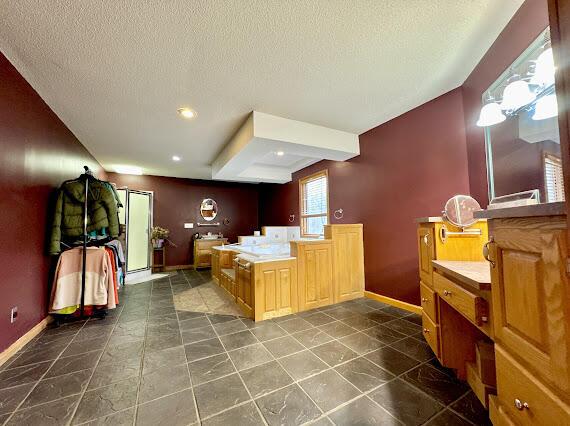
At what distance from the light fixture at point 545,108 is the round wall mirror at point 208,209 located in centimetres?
611

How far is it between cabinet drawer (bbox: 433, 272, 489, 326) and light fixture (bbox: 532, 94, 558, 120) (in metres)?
1.14

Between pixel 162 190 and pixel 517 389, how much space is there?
6564 millimetres

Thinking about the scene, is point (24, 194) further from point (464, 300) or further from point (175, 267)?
point (175, 267)

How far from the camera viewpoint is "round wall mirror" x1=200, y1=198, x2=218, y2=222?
20.2 feet

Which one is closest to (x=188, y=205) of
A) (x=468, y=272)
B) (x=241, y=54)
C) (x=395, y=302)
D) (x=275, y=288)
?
(x=275, y=288)

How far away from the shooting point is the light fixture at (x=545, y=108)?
126 cm

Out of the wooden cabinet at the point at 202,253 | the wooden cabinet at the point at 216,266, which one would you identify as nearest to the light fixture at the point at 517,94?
the wooden cabinet at the point at 216,266

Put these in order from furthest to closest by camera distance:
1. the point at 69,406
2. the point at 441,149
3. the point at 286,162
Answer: the point at 286,162
the point at 441,149
the point at 69,406

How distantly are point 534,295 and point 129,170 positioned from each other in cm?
644

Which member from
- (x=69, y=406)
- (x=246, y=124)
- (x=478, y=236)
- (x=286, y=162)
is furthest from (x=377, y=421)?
(x=286, y=162)

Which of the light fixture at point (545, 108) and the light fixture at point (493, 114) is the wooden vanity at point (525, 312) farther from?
the light fixture at point (493, 114)

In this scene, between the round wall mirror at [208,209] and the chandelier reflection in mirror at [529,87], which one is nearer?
the chandelier reflection in mirror at [529,87]

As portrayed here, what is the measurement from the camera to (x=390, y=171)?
2914 mm

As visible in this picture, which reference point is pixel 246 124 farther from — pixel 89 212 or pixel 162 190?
pixel 162 190
